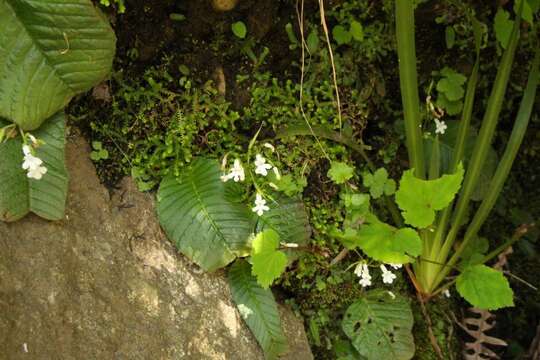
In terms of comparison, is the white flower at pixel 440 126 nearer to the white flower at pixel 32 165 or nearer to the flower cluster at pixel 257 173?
the flower cluster at pixel 257 173

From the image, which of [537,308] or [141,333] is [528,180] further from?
[141,333]

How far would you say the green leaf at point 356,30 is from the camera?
7.62 feet

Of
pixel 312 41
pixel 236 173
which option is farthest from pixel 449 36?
pixel 236 173

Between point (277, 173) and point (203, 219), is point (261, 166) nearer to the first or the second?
point (277, 173)

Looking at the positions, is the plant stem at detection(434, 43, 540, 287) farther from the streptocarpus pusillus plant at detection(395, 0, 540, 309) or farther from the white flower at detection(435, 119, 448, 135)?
the white flower at detection(435, 119, 448, 135)

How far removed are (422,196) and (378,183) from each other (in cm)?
26

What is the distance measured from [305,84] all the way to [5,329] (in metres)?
1.33

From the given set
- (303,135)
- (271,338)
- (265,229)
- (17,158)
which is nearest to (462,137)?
(303,135)

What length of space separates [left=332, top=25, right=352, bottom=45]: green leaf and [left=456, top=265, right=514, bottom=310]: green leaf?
3.17 ft

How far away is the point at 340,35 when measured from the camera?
2.32 metres

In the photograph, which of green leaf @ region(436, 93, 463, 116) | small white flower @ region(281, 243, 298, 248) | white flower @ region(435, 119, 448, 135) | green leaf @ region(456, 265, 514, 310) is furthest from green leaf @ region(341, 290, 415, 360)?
green leaf @ region(436, 93, 463, 116)

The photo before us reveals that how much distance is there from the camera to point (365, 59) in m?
2.42

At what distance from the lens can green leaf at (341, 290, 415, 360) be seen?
2.28 meters

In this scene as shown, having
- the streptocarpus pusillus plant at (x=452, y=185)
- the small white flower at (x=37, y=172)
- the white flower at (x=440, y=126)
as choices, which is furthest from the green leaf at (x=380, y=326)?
the small white flower at (x=37, y=172)
